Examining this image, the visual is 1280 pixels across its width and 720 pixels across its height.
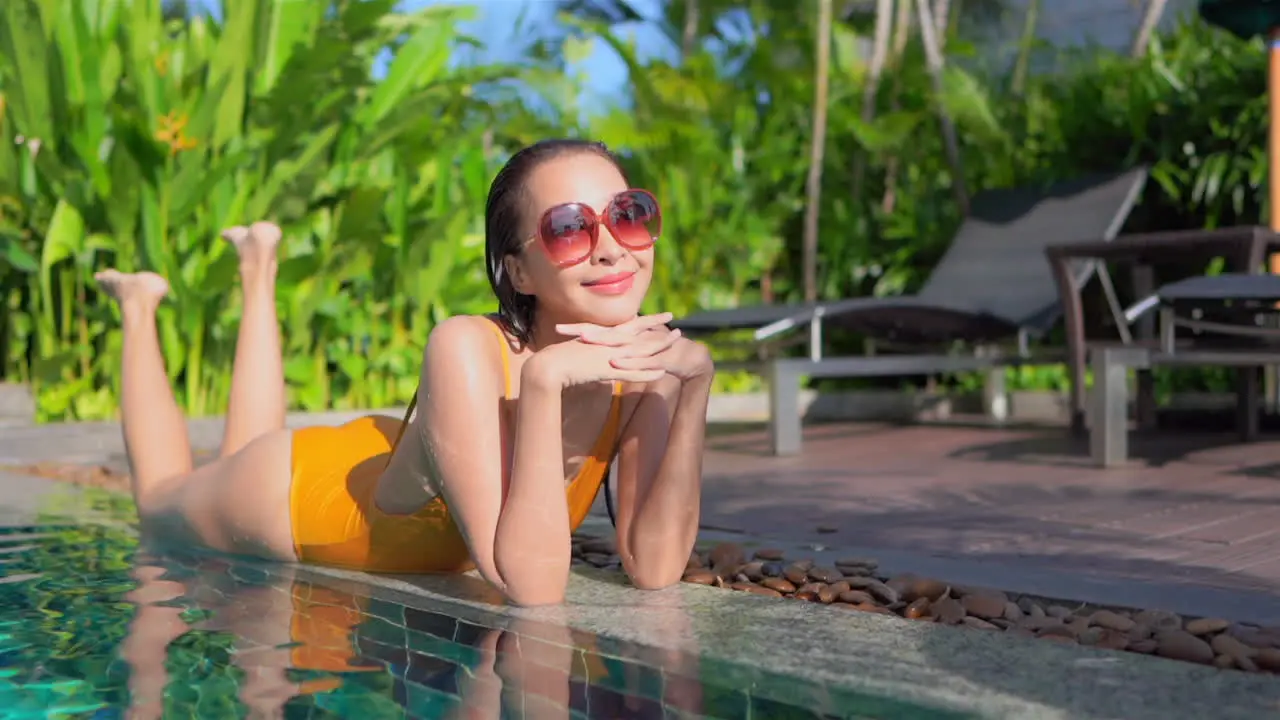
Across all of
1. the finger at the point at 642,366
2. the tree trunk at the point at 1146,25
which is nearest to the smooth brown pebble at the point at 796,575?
the finger at the point at 642,366

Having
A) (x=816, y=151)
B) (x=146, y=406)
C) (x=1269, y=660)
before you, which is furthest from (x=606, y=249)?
(x=816, y=151)

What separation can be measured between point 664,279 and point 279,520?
731 cm

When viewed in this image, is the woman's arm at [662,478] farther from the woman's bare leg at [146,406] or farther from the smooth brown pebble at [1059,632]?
the woman's bare leg at [146,406]

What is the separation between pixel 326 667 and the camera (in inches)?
77.4

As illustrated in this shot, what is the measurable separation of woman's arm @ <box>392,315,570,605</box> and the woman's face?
0.15 m

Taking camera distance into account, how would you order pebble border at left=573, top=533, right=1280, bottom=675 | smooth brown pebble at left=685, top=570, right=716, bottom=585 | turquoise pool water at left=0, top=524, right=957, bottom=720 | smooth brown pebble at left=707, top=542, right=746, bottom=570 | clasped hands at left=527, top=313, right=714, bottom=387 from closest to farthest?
1. turquoise pool water at left=0, top=524, right=957, bottom=720
2. pebble border at left=573, top=533, right=1280, bottom=675
3. clasped hands at left=527, top=313, right=714, bottom=387
4. smooth brown pebble at left=685, top=570, right=716, bottom=585
5. smooth brown pebble at left=707, top=542, right=746, bottom=570

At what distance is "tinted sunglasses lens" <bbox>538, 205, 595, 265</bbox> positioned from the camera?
221 centimetres

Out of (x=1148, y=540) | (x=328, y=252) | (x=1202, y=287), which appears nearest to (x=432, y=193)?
(x=328, y=252)

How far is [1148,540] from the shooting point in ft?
10.6

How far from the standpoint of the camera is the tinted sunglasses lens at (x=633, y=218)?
2258 millimetres

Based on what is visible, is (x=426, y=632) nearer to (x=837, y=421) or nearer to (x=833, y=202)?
(x=837, y=421)

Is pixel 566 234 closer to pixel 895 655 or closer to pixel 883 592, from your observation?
pixel 895 655

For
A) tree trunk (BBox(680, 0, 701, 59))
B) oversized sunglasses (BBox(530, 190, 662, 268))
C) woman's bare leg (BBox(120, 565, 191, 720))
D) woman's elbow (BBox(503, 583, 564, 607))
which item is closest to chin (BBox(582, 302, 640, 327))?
oversized sunglasses (BBox(530, 190, 662, 268))

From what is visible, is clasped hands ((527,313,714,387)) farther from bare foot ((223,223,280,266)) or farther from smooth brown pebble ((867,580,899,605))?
bare foot ((223,223,280,266))
